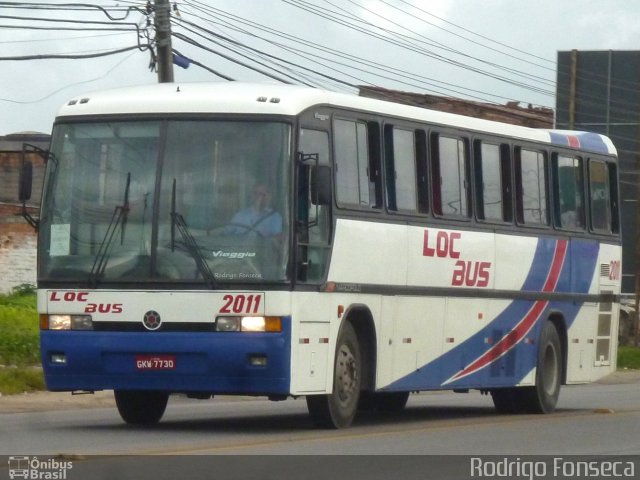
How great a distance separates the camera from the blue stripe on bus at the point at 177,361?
47.6 ft

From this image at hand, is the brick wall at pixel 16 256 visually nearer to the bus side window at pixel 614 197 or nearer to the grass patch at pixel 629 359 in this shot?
the grass patch at pixel 629 359

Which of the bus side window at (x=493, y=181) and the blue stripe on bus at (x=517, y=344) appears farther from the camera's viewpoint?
the bus side window at (x=493, y=181)

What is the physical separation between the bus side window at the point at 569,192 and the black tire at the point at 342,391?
5.47 meters

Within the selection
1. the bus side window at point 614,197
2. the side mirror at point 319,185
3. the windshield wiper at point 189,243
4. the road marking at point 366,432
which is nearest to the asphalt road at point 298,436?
the road marking at point 366,432

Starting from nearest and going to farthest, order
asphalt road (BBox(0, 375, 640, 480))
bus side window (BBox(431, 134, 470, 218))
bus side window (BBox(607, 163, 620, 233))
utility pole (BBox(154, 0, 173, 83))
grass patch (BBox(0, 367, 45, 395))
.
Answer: asphalt road (BBox(0, 375, 640, 480)) → bus side window (BBox(431, 134, 470, 218)) → grass patch (BBox(0, 367, 45, 395)) → bus side window (BBox(607, 163, 620, 233)) → utility pole (BBox(154, 0, 173, 83))

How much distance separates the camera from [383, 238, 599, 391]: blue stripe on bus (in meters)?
17.8

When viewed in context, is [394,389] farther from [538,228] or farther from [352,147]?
[538,228]

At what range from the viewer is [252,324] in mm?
14562

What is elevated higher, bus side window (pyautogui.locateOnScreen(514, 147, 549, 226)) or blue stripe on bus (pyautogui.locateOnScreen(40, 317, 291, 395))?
bus side window (pyautogui.locateOnScreen(514, 147, 549, 226))

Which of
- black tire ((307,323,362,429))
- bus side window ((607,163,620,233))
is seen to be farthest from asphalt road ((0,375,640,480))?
bus side window ((607,163,620,233))

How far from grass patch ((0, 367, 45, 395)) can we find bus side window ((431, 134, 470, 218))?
6666 millimetres

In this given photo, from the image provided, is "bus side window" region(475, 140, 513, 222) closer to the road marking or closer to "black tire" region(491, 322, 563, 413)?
"black tire" region(491, 322, 563, 413)
